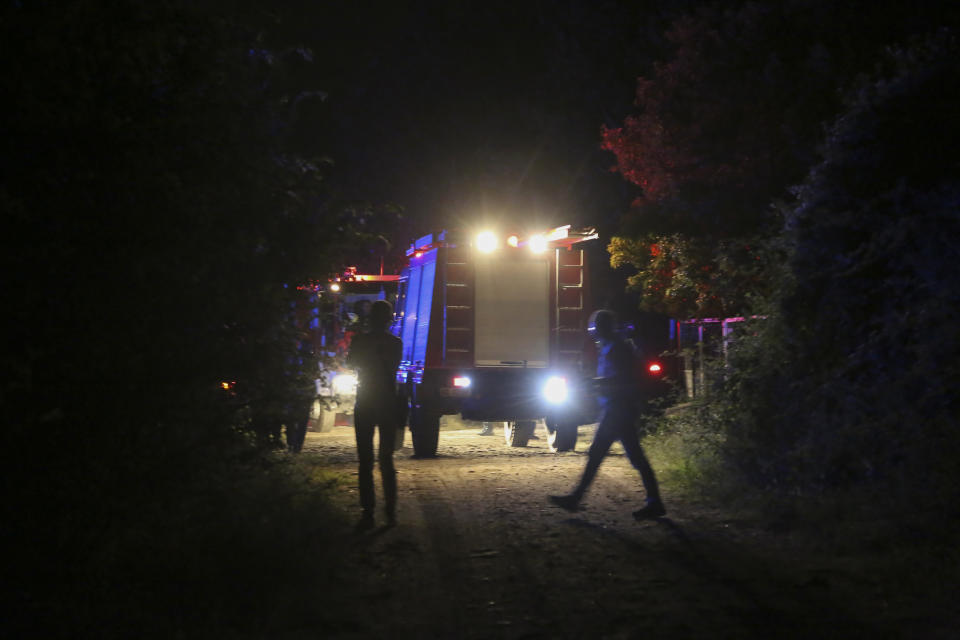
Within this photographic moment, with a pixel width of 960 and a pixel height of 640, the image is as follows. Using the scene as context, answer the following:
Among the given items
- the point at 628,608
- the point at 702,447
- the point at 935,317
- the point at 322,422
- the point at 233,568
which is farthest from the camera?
the point at 322,422

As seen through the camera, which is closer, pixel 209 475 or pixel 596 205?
pixel 209 475

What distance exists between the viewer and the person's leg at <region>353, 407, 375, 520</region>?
8602 mm

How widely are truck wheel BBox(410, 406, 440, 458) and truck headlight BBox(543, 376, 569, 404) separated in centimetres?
166

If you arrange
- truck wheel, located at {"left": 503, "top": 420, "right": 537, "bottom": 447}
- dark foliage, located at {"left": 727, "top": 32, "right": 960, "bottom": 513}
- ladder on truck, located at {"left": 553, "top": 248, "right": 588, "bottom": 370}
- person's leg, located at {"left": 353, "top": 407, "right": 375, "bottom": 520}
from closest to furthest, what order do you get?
1. dark foliage, located at {"left": 727, "top": 32, "right": 960, "bottom": 513}
2. person's leg, located at {"left": 353, "top": 407, "right": 375, "bottom": 520}
3. ladder on truck, located at {"left": 553, "top": 248, "right": 588, "bottom": 370}
4. truck wheel, located at {"left": 503, "top": 420, "right": 537, "bottom": 447}

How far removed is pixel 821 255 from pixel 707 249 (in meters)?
8.03

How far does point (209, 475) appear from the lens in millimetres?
6617

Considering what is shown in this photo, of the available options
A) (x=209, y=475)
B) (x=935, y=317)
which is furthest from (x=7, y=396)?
(x=935, y=317)

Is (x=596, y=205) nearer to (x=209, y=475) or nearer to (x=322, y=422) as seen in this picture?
(x=322, y=422)

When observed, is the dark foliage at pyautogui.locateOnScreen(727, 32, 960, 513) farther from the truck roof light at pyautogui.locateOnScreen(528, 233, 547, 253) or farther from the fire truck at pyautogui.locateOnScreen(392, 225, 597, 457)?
the truck roof light at pyautogui.locateOnScreen(528, 233, 547, 253)

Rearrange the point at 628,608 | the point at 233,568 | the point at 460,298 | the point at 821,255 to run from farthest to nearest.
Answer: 1. the point at 460,298
2. the point at 821,255
3. the point at 233,568
4. the point at 628,608

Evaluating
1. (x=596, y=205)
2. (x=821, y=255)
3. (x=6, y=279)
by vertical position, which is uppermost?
(x=596, y=205)

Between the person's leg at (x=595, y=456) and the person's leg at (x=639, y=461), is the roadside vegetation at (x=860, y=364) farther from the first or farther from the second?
the person's leg at (x=595, y=456)

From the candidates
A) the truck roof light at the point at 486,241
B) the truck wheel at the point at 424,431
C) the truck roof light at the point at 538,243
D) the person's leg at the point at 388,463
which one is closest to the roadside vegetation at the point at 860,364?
the person's leg at the point at 388,463

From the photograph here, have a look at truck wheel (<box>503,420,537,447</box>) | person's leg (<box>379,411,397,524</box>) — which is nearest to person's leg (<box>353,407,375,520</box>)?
person's leg (<box>379,411,397,524</box>)
